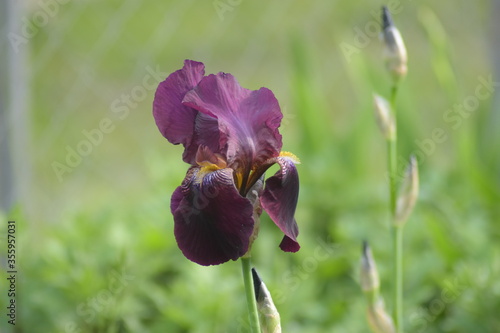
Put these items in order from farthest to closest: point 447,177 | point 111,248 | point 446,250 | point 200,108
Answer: point 447,177 < point 446,250 < point 111,248 < point 200,108

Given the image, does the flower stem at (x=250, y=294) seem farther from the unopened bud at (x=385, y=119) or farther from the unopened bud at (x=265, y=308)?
the unopened bud at (x=385, y=119)

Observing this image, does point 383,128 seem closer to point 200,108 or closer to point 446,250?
point 200,108

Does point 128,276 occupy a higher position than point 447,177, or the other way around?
point 447,177

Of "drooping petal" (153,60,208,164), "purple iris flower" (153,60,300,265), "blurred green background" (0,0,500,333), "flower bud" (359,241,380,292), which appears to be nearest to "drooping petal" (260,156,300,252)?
"purple iris flower" (153,60,300,265)

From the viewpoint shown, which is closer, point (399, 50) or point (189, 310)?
point (399, 50)

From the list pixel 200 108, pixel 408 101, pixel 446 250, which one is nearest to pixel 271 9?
pixel 408 101

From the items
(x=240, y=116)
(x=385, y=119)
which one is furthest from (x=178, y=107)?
(x=385, y=119)

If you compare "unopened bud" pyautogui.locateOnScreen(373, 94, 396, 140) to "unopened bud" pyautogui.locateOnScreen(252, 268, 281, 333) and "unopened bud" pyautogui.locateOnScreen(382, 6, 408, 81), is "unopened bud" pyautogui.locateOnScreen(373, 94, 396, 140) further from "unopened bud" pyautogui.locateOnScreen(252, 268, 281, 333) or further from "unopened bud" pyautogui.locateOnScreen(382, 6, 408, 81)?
"unopened bud" pyautogui.locateOnScreen(252, 268, 281, 333)

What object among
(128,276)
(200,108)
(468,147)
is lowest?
(128,276)
